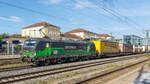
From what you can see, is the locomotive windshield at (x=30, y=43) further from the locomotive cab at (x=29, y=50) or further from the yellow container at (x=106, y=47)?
the yellow container at (x=106, y=47)

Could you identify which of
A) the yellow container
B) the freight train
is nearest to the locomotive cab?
the freight train

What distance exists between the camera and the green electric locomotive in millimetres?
14648

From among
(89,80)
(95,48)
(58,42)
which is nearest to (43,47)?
(58,42)

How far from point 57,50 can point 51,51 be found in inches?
41.6

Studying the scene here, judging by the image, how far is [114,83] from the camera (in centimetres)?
791

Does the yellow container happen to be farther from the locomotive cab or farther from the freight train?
the locomotive cab

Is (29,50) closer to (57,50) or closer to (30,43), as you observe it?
(30,43)

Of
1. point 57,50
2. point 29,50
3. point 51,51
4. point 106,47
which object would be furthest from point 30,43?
point 106,47

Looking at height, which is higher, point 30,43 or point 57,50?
point 30,43

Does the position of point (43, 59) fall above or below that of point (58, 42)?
below

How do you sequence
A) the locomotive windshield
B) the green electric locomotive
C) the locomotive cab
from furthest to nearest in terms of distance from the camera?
1. the locomotive windshield
2. the green electric locomotive
3. the locomotive cab

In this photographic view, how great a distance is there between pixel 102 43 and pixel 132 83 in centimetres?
1849

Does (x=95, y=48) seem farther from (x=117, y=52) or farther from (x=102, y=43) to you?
(x=117, y=52)

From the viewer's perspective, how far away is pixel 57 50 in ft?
56.7
